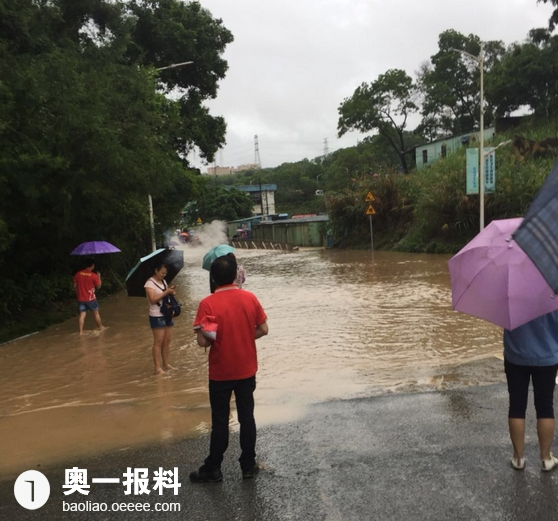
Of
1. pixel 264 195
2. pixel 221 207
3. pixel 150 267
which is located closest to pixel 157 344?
pixel 150 267

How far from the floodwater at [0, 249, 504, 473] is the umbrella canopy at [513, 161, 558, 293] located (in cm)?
318

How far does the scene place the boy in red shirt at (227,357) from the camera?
3859mm

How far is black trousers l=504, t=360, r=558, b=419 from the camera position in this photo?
3.73 m

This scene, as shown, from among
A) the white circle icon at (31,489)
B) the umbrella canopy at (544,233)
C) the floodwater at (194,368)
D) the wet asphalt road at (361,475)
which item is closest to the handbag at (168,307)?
the floodwater at (194,368)

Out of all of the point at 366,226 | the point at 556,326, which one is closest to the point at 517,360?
the point at 556,326

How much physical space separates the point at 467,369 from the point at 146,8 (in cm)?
2401

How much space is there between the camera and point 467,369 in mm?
6625

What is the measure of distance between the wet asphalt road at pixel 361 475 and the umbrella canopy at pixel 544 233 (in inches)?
62.5

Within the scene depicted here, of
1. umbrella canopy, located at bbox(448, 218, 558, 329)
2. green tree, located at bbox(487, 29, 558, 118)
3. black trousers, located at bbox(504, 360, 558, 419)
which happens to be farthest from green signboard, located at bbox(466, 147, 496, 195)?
black trousers, located at bbox(504, 360, 558, 419)

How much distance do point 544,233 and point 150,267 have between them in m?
5.40

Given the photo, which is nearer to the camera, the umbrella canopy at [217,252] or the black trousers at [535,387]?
the black trousers at [535,387]

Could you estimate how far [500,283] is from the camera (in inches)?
139

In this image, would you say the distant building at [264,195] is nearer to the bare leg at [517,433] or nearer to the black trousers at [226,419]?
the black trousers at [226,419]

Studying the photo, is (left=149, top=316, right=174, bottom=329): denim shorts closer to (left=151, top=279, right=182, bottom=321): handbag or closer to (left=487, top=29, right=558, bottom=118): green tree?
(left=151, top=279, right=182, bottom=321): handbag
